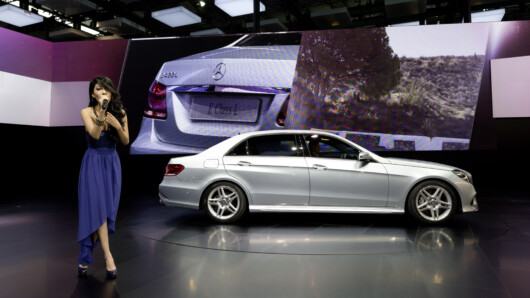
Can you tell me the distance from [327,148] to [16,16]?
12824 mm

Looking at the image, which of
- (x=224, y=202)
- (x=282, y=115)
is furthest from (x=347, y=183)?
(x=282, y=115)

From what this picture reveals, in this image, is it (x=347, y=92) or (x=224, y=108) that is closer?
(x=224, y=108)

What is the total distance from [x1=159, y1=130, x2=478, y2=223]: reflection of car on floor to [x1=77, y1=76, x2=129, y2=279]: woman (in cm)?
212

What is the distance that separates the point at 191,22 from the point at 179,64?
4.68m

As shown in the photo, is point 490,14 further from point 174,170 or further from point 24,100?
point 24,100

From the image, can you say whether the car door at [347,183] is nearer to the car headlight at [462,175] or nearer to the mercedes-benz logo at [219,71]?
the car headlight at [462,175]

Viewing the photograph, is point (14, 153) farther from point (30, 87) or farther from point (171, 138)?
point (171, 138)

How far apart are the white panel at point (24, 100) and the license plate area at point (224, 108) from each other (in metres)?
4.32

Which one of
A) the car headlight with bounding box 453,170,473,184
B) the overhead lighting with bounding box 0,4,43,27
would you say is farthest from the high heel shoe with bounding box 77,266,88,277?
the overhead lighting with bounding box 0,4,43,27

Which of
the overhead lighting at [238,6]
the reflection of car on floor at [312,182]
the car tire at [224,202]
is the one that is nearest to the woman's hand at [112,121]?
the reflection of car on floor at [312,182]

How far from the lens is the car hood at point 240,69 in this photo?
770 cm

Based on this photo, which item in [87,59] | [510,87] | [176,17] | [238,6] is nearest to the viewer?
[510,87]

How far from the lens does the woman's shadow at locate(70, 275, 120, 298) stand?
8.95 feet

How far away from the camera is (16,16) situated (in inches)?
513
